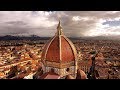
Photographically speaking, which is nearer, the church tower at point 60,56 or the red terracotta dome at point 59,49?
the church tower at point 60,56

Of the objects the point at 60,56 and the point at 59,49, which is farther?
the point at 59,49

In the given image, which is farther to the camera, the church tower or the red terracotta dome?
the red terracotta dome

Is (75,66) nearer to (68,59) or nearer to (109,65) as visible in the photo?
(68,59)

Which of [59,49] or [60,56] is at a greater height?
[59,49]
